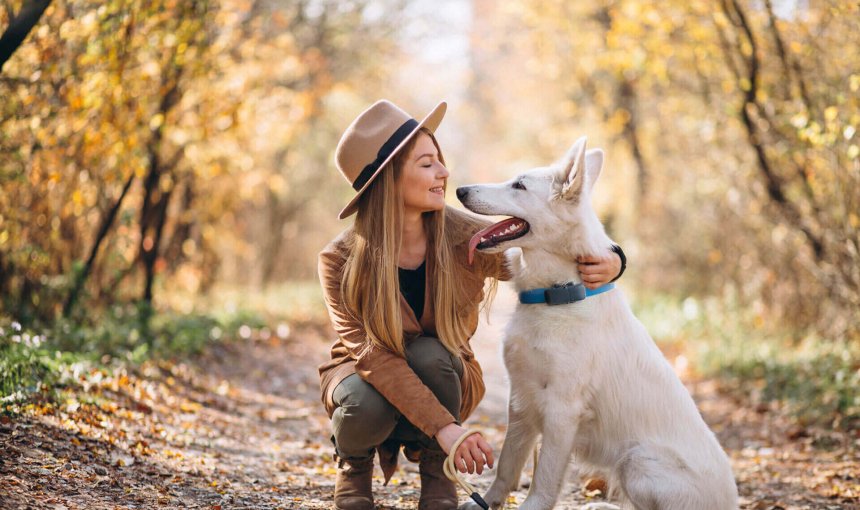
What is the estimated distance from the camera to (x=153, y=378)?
217 inches

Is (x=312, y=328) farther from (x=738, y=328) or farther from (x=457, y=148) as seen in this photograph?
(x=457, y=148)

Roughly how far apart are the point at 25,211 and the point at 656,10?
19.0 feet

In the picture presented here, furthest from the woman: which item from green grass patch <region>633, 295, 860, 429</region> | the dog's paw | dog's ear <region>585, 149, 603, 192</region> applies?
green grass patch <region>633, 295, 860, 429</region>

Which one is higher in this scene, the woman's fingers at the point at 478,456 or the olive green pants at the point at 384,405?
the olive green pants at the point at 384,405

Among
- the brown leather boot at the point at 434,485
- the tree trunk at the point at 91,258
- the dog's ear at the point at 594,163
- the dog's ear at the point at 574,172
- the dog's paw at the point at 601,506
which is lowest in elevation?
the dog's paw at the point at 601,506

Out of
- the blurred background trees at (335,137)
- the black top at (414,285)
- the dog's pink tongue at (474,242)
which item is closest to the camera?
the dog's pink tongue at (474,242)

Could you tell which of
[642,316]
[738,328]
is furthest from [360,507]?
[642,316]

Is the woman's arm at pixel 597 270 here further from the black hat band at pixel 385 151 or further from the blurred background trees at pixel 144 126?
the blurred background trees at pixel 144 126

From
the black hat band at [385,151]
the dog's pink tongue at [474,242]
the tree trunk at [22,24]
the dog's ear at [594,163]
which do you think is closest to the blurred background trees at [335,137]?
the tree trunk at [22,24]

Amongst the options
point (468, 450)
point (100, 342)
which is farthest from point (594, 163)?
point (100, 342)

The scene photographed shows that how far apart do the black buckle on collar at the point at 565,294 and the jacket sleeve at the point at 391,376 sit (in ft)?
2.17

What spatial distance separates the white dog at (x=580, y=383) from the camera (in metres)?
3.07

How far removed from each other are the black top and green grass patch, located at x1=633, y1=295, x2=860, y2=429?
345 centimetres

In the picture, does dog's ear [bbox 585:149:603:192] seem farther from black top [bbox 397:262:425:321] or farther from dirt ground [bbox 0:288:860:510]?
black top [bbox 397:262:425:321]
